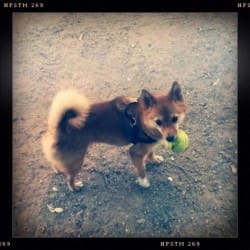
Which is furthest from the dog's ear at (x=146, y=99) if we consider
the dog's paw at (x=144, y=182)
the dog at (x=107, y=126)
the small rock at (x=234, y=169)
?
the small rock at (x=234, y=169)

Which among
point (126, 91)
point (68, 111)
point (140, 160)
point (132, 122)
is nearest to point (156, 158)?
point (140, 160)

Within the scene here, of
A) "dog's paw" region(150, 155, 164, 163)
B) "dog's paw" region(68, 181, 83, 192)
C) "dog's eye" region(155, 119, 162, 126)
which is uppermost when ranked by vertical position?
"dog's eye" region(155, 119, 162, 126)

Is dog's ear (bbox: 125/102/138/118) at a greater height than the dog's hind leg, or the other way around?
dog's ear (bbox: 125/102/138/118)

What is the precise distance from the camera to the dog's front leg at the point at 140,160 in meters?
1.88

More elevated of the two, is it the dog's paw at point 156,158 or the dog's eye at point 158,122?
the dog's eye at point 158,122

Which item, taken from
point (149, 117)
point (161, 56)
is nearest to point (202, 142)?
point (149, 117)

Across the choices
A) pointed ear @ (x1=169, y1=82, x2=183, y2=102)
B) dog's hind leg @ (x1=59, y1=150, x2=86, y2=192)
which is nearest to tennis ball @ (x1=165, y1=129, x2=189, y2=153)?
pointed ear @ (x1=169, y1=82, x2=183, y2=102)

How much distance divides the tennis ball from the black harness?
0.07 meters

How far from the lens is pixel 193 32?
1.88 m

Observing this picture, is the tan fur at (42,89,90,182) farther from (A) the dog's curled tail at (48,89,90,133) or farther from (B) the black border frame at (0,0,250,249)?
(B) the black border frame at (0,0,250,249)

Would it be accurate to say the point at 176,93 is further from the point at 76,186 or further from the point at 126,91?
the point at 76,186

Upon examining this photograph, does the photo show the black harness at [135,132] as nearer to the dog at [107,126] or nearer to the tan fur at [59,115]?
the dog at [107,126]

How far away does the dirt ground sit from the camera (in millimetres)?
1876

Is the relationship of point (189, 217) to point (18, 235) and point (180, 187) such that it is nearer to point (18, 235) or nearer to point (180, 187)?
point (180, 187)
